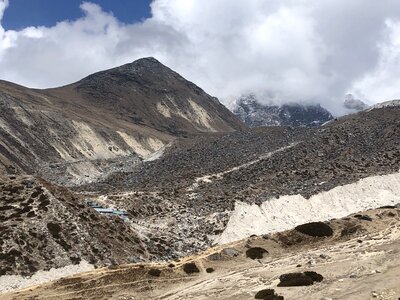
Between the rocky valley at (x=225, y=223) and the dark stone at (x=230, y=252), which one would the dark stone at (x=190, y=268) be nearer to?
the rocky valley at (x=225, y=223)

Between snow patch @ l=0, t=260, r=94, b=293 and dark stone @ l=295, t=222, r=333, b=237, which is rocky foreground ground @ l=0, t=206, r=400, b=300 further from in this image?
snow patch @ l=0, t=260, r=94, b=293

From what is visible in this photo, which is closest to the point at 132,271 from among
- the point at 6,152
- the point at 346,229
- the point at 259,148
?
the point at 346,229

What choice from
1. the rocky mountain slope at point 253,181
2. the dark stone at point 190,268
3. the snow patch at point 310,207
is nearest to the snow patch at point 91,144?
the rocky mountain slope at point 253,181

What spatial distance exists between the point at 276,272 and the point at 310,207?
114 feet

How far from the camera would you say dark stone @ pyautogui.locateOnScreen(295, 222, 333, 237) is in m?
57.6

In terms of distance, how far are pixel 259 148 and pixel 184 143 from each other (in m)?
49.1

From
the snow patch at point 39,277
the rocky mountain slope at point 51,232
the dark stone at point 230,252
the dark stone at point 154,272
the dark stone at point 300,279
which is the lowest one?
the dark stone at point 300,279

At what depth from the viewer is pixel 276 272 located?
45375mm

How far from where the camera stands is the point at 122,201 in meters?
75.8

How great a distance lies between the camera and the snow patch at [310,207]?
71750 mm

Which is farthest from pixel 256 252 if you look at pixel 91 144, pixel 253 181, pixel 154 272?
pixel 91 144

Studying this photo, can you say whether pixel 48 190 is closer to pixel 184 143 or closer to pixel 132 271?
pixel 132 271

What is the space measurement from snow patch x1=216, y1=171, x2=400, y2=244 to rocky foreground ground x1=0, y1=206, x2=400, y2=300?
12.5 meters

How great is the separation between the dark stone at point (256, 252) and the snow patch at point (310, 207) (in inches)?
491
